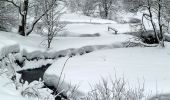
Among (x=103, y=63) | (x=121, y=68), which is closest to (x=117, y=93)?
(x=121, y=68)

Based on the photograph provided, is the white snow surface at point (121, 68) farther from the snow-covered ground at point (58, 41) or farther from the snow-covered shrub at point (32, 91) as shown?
the snow-covered shrub at point (32, 91)

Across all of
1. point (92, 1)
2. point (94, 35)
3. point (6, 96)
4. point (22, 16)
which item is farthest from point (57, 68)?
point (92, 1)

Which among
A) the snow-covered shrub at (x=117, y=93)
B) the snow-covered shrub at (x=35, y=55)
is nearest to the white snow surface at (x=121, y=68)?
the snow-covered shrub at (x=35, y=55)

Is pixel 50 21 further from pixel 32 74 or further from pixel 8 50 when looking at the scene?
pixel 32 74

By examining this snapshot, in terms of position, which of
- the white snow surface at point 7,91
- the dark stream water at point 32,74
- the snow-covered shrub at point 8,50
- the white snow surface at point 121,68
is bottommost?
the dark stream water at point 32,74

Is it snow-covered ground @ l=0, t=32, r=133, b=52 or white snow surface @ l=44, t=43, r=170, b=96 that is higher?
snow-covered ground @ l=0, t=32, r=133, b=52

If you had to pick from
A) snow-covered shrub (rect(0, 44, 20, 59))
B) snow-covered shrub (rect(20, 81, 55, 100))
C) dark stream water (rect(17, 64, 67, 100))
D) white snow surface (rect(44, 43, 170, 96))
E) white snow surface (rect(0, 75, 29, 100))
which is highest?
white snow surface (rect(0, 75, 29, 100))

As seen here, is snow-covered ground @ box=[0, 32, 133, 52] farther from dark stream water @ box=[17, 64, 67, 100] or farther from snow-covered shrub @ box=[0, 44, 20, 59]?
dark stream water @ box=[17, 64, 67, 100]

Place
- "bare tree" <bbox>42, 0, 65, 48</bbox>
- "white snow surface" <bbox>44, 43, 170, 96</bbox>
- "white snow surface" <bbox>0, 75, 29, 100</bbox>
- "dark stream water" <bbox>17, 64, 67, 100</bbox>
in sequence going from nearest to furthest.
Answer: "white snow surface" <bbox>0, 75, 29, 100</bbox> → "white snow surface" <bbox>44, 43, 170, 96</bbox> → "dark stream water" <bbox>17, 64, 67, 100</bbox> → "bare tree" <bbox>42, 0, 65, 48</bbox>

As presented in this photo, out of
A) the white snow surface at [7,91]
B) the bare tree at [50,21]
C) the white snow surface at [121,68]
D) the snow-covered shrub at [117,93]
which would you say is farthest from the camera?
the bare tree at [50,21]

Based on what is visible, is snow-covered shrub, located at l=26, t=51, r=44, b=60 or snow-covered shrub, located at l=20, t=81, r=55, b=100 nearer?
snow-covered shrub, located at l=20, t=81, r=55, b=100

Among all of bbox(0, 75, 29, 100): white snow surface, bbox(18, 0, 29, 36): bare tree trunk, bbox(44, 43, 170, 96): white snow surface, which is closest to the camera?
bbox(0, 75, 29, 100): white snow surface

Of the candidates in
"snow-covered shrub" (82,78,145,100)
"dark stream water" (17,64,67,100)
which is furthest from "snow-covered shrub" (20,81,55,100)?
"dark stream water" (17,64,67,100)

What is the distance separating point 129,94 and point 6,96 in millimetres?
2068
